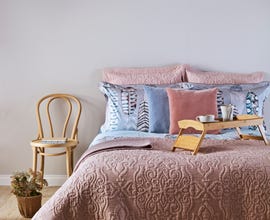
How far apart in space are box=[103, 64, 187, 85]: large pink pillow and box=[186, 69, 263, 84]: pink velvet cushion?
10cm

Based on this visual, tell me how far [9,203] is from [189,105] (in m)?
1.71

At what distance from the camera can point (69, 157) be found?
3584mm

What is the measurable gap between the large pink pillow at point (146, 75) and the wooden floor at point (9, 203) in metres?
1.16

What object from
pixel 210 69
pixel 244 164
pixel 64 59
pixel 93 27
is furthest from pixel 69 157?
pixel 244 164

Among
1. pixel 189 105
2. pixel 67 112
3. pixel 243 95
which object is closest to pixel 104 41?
pixel 67 112

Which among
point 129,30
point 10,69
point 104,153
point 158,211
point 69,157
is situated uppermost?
point 129,30

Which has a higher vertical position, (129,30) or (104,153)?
(129,30)

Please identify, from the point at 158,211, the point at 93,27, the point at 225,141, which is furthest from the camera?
the point at 93,27

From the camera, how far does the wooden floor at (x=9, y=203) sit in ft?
10.7

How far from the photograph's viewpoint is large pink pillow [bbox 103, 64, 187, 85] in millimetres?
3787

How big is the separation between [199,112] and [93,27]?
1.40 metres

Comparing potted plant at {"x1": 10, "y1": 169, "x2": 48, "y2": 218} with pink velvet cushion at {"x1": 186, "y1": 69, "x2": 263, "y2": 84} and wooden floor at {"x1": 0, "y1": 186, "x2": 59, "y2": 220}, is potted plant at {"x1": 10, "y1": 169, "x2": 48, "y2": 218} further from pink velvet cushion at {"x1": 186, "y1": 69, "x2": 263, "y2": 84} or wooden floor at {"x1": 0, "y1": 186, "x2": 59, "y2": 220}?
pink velvet cushion at {"x1": 186, "y1": 69, "x2": 263, "y2": 84}

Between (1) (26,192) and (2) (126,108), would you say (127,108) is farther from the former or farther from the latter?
(1) (26,192)

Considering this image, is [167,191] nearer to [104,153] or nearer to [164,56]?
[104,153]
